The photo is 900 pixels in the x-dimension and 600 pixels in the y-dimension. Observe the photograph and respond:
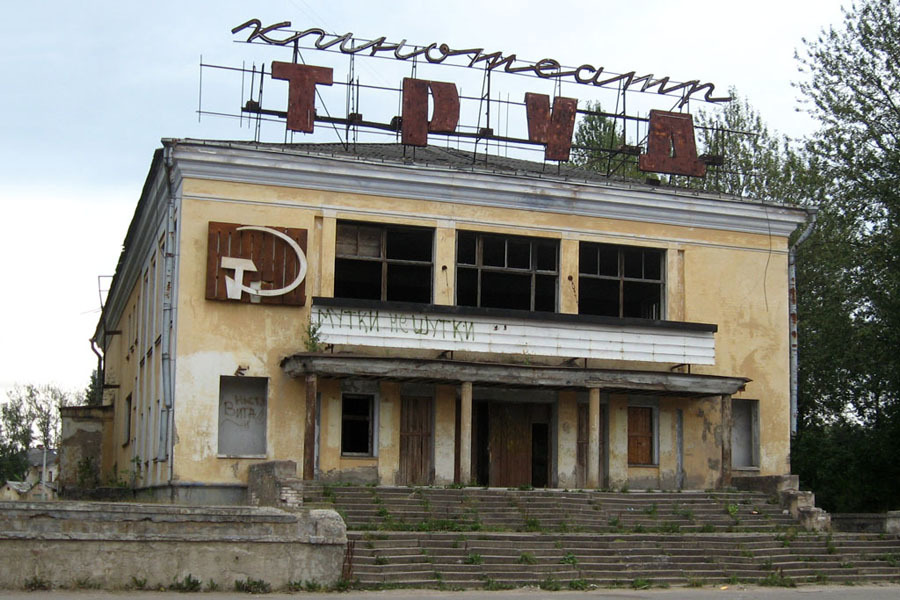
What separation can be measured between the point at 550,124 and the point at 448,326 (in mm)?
6781

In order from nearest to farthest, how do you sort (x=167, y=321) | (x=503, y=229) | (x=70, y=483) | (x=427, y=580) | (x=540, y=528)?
(x=427, y=580) < (x=540, y=528) < (x=167, y=321) < (x=503, y=229) < (x=70, y=483)

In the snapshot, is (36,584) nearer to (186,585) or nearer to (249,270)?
(186,585)

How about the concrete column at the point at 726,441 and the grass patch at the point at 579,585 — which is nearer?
the grass patch at the point at 579,585

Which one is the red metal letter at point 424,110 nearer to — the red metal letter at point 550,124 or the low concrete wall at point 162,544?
the red metal letter at point 550,124

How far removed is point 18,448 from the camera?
92.8m

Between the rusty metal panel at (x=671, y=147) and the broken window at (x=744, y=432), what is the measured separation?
5908 millimetres

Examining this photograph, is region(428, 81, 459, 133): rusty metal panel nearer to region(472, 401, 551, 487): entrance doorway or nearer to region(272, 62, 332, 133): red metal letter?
region(272, 62, 332, 133): red metal letter

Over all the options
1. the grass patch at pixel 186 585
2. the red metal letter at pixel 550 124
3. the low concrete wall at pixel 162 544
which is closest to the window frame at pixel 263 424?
the low concrete wall at pixel 162 544

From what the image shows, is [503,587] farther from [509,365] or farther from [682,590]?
[509,365]

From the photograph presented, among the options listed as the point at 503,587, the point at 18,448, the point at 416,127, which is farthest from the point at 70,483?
the point at 18,448

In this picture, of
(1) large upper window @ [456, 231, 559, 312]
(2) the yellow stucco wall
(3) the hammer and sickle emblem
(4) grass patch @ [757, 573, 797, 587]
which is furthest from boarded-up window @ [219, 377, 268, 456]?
(4) grass patch @ [757, 573, 797, 587]

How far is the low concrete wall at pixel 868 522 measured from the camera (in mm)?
23016

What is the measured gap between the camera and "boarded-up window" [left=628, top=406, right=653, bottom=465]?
26625mm

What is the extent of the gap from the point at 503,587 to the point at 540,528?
3653 mm
